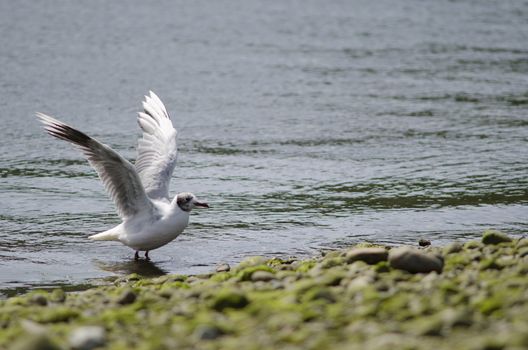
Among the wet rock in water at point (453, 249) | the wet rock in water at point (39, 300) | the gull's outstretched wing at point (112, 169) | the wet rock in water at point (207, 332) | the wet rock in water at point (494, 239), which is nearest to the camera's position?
the wet rock in water at point (207, 332)

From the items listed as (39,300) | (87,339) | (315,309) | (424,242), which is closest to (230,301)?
(315,309)

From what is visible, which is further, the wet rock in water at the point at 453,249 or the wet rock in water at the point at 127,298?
the wet rock in water at the point at 453,249

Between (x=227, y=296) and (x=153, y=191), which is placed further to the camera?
(x=153, y=191)

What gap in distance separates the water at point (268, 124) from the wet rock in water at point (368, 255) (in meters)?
1.90

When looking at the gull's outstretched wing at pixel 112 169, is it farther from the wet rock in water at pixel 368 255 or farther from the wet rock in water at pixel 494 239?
the wet rock in water at pixel 494 239

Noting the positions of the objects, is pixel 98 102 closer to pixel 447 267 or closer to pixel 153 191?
A: pixel 153 191

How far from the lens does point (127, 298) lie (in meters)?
7.34

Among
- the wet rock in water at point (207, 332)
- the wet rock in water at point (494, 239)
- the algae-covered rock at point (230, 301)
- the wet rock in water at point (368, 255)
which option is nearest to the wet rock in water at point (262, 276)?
the wet rock in water at point (368, 255)

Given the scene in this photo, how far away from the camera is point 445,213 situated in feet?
39.5

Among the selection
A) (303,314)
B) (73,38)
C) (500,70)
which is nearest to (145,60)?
(73,38)

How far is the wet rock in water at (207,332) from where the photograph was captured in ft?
19.5

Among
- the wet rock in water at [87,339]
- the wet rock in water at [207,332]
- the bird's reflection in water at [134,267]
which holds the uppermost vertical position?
the wet rock in water at [87,339]

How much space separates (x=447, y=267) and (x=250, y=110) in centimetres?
1022

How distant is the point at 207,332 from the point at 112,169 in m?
4.46
